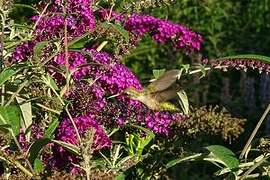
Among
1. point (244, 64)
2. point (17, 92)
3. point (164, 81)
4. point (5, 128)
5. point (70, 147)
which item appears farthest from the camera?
point (164, 81)

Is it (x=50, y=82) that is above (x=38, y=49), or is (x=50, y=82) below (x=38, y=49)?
below

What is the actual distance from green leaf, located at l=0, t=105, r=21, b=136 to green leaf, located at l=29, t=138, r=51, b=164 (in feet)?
0.22

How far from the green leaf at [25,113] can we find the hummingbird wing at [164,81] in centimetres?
40

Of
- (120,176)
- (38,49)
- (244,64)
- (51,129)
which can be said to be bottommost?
(120,176)

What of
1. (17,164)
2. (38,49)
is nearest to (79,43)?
(38,49)

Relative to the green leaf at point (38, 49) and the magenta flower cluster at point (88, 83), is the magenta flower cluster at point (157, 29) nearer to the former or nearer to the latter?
the magenta flower cluster at point (88, 83)

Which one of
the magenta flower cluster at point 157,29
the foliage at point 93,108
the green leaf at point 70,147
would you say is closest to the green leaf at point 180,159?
the foliage at point 93,108

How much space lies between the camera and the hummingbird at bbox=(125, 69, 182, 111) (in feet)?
8.11

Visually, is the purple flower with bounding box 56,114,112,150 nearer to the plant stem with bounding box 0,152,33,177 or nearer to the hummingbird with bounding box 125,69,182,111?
the plant stem with bounding box 0,152,33,177

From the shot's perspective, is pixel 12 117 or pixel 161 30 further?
pixel 161 30

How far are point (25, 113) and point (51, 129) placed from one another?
0.14m

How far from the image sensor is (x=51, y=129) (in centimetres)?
223

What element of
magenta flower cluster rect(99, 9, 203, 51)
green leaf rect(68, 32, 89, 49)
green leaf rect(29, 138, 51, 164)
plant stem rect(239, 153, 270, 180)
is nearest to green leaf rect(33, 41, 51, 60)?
green leaf rect(68, 32, 89, 49)

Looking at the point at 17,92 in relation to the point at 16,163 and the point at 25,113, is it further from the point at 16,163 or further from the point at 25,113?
the point at 16,163
